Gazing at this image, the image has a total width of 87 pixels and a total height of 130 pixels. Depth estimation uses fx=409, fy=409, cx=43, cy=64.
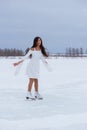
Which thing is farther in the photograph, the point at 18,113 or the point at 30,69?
the point at 30,69

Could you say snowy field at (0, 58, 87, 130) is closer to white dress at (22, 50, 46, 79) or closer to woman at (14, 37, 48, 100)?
woman at (14, 37, 48, 100)

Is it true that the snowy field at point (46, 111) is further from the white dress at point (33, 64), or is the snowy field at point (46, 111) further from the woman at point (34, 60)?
the white dress at point (33, 64)

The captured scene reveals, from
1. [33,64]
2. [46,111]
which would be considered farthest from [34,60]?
[46,111]

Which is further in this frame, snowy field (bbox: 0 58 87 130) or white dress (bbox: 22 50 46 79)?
white dress (bbox: 22 50 46 79)

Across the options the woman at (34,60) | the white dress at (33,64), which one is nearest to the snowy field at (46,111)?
the woman at (34,60)

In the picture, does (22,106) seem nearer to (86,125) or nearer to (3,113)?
(3,113)

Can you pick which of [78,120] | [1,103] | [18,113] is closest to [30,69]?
[1,103]

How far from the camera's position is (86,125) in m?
6.47

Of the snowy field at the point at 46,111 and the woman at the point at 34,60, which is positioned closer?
the snowy field at the point at 46,111

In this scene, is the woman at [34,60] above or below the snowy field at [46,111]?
above

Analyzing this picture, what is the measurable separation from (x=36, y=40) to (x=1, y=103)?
6.00 feet

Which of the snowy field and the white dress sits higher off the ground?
the white dress

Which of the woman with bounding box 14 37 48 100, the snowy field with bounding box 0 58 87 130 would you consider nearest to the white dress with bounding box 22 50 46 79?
the woman with bounding box 14 37 48 100

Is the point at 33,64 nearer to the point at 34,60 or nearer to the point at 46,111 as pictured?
the point at 34,60
